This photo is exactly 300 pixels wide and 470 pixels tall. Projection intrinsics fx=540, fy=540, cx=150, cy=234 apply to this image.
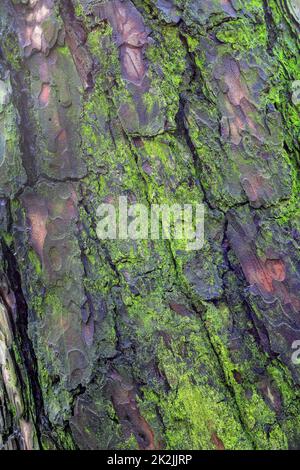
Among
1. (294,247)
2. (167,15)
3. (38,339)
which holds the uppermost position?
(167,15)

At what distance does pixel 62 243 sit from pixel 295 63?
0.69 meters

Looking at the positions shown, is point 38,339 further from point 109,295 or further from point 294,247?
point 294,247

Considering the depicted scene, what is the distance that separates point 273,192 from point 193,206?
185 mm

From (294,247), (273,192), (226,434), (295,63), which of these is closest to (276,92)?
(295,63)

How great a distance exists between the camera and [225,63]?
4.02ft

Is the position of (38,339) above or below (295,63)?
below

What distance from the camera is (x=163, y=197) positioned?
124 centimetres

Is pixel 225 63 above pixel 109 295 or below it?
above

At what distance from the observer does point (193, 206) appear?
4.07 ft

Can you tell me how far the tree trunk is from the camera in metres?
1.22

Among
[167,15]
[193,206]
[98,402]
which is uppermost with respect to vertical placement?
[167,15]

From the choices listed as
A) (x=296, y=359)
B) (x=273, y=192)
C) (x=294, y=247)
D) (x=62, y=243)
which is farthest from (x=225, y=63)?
(x=296, y=359)

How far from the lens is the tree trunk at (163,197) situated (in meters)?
1.22
